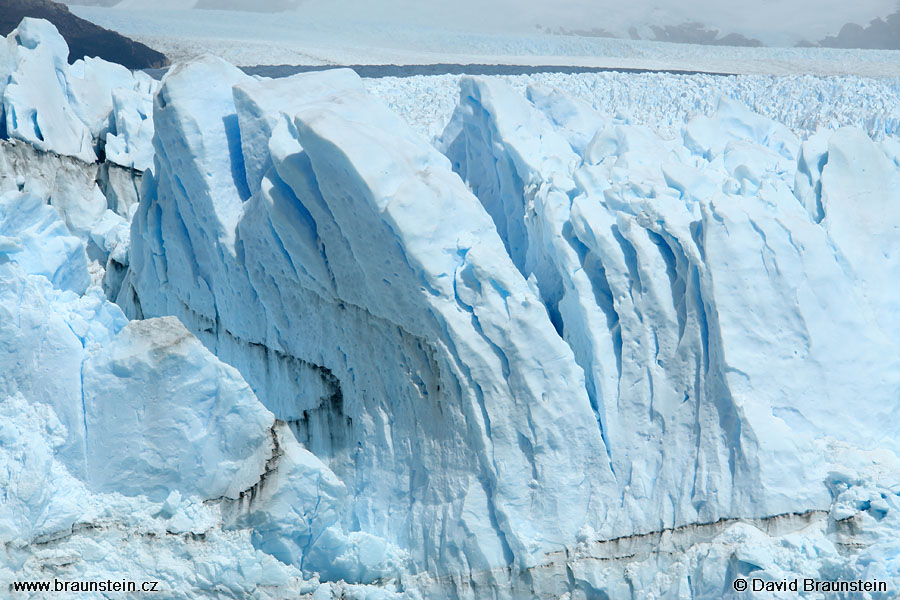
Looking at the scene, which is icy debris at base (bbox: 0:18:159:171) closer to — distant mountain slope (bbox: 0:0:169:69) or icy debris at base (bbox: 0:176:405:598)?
distant mountain slope (bbox: 0:0:169:69)

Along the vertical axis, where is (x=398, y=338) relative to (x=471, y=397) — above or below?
above

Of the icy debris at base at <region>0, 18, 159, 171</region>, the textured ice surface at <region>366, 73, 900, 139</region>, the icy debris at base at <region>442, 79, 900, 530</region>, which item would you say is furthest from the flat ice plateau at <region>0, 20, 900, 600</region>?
the textured ice surface at <region>366, 73, 900, 139</region>

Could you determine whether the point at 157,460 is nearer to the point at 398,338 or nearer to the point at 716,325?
the point at 398,338

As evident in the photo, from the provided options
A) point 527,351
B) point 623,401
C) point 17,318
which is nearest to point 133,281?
point 17,318

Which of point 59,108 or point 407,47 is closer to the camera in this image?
point 59,108

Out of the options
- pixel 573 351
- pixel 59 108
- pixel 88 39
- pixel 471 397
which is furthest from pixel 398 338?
pixel 88 39

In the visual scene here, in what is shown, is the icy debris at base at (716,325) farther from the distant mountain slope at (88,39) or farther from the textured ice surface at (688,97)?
the distant mountain slope at (88,39)
